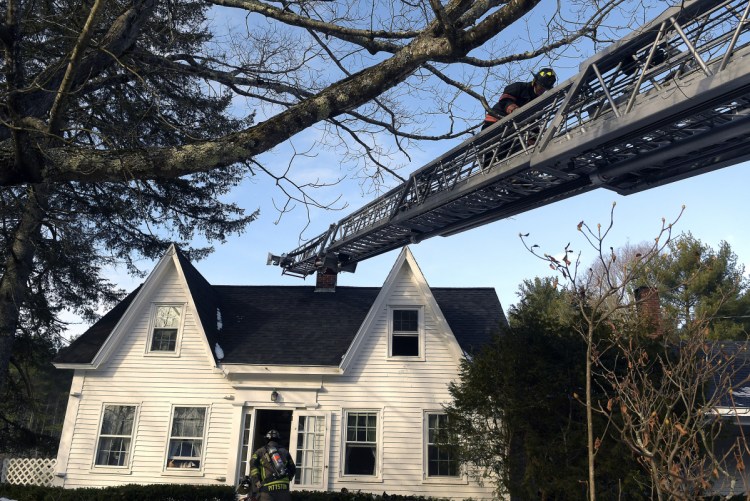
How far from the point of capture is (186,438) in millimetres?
13562

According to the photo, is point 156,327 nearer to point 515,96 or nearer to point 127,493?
point 127,493

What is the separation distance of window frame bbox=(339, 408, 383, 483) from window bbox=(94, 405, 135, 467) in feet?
16.9

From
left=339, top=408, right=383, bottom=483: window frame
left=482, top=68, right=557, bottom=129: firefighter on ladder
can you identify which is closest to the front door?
left=339, top=408, right=383, bottom=483: window frame

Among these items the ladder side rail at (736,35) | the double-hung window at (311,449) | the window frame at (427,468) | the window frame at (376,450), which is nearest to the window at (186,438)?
the double-hung window at (311,449)

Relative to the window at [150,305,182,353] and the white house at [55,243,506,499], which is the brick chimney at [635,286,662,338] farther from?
the window at [150,305,182,353]

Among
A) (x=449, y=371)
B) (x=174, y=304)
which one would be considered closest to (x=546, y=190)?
(x=449, y=371)

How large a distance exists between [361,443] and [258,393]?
278 centimetres

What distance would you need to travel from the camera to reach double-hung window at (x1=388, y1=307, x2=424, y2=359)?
14086mm

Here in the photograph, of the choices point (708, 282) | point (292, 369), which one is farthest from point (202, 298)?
point (708, 282)

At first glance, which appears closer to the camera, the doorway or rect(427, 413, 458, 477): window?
rect(427, 413, 458, 477): window

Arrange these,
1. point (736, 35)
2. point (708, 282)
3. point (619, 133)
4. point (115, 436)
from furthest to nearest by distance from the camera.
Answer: point (708, 282), point (115, 436), point (619, 133), point (736, 35)

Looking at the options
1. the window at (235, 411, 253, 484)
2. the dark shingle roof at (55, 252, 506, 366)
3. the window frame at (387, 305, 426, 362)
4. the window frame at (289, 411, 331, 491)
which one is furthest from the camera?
the dark shingle roof at (55, 252, 506, 366)

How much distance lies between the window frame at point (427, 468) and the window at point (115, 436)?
706 centimetres

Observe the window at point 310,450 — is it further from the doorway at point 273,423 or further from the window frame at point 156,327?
the window frame at point 156,327
